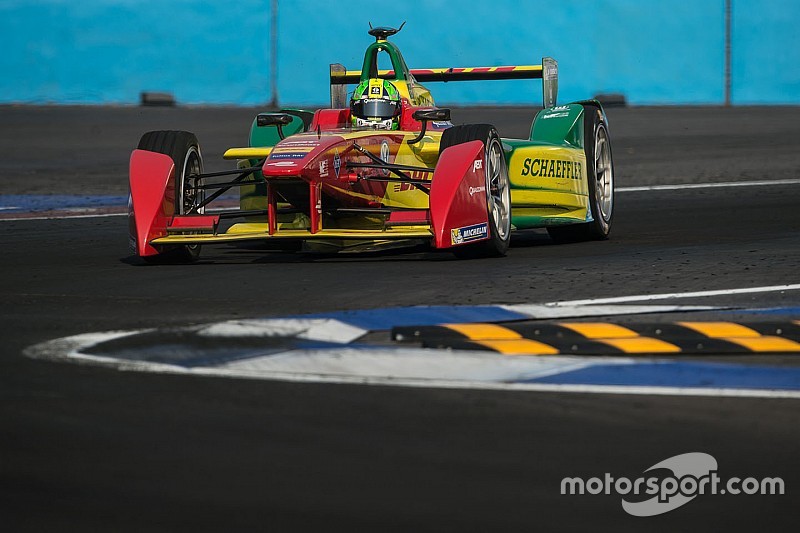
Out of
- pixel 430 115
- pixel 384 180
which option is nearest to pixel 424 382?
pixel 384 180

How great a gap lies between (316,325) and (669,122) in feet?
65.4

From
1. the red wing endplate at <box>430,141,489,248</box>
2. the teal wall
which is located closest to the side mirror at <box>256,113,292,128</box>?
the red wing endplate at <box>430,141,489,248</box>

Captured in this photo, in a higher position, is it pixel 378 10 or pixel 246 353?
pixel 378 10

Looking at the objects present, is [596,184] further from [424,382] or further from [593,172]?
[424,382]

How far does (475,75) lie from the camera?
43.0ft

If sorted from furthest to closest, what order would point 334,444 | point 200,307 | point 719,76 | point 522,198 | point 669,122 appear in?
point 719,76 → point 669,122 → point 522,198 → point 200,307 → point 334,444

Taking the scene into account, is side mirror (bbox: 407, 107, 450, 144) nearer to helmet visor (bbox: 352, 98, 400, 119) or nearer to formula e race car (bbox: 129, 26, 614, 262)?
formula e race car (bbox: 129, 26, 614, 262)

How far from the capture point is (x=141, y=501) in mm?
4293

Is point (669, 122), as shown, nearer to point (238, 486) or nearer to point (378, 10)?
point (378, 10)

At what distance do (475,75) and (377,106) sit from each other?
1881mm

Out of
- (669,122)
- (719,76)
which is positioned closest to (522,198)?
(669,122)

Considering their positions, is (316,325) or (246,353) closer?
(246,353)

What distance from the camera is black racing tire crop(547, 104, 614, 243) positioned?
12078mm

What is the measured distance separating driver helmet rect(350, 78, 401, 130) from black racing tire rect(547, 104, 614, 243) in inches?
64.1
